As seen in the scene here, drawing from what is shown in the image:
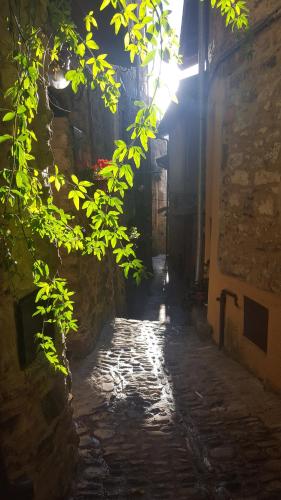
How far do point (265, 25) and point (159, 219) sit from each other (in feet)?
73.4

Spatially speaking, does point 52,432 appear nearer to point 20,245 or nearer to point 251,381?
point 20,245

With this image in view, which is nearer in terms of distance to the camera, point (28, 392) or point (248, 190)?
point (28, 392)

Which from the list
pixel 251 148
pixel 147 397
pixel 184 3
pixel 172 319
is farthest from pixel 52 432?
pixel 184 3

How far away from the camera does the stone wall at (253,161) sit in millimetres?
4395

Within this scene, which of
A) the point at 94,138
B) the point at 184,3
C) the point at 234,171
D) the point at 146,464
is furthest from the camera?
the point at 184,3

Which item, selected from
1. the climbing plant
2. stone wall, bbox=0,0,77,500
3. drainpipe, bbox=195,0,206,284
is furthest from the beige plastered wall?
stone wall, bbox=0,0,77,500

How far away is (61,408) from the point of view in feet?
9.26

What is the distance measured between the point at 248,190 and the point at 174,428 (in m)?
3.32

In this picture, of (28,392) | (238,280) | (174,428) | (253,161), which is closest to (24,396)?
(28,392)

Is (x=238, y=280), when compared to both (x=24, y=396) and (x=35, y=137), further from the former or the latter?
(x=35, y=137)

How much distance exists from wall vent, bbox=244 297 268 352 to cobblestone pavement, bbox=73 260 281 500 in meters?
0.55

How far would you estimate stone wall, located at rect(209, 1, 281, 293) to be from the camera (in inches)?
173

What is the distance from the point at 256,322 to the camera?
4.87 metres

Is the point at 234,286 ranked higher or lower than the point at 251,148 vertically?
lower
